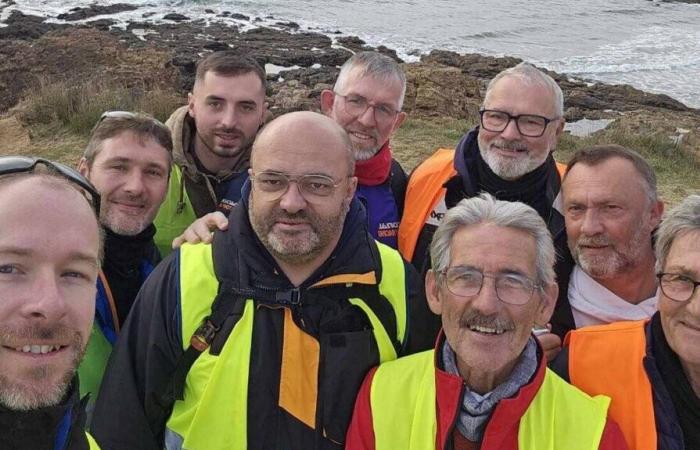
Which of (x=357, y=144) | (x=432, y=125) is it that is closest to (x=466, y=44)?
(x=432, y=125)

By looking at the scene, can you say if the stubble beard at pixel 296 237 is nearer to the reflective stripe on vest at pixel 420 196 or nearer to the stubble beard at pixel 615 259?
the stubble beard at pixel 615 259

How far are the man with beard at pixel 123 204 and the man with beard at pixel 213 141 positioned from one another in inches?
15.1

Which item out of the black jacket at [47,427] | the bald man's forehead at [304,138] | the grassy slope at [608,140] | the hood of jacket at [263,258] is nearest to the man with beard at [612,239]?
the hood of jacket at [263,258]

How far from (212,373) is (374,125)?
2.40m

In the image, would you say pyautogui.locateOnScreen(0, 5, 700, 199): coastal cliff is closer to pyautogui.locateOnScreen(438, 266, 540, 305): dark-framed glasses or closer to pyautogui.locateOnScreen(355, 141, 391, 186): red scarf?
pyautogui.locateOnScreen(355, 141, 391, 186): red scarf

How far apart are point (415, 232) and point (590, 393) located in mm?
1928

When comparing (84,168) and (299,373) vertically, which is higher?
(84,168)

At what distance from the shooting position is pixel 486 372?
9.06ft

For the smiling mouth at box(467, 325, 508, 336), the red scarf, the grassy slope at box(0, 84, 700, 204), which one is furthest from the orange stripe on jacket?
the grassy slope at box(0, 84, 700, 204)

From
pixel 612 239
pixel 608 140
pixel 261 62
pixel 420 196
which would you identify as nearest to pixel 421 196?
pixel 420 196

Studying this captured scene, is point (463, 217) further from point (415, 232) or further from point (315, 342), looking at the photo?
point (415, 232)

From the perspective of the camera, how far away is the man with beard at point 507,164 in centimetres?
450

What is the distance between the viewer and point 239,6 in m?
41.2

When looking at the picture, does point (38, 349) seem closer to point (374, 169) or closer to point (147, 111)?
Result: point (374, 169)
